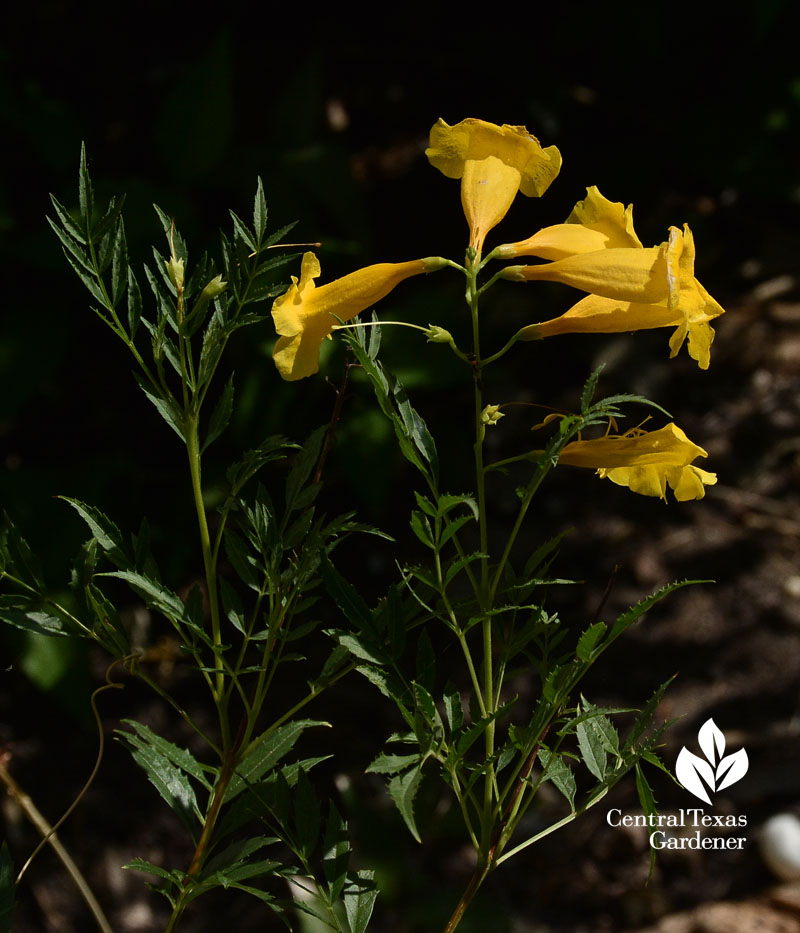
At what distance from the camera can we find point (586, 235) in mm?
616

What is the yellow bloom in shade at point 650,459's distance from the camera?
1.90ft

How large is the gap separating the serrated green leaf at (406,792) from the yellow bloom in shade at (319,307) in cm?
26

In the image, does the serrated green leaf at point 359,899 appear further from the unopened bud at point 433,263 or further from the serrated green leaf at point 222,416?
the unopened bud at point 433,263

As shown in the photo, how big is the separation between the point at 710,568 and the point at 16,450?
1581 mm

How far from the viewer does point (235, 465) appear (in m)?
0.59

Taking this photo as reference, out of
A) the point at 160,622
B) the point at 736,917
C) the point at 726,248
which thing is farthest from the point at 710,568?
the point at 160,622

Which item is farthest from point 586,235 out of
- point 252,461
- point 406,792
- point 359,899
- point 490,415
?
point 359,899

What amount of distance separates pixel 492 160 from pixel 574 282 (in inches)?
4.7

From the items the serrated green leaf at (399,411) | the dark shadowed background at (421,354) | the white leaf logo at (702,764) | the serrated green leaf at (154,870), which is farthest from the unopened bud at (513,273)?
the dark shadowed background at (421,354)

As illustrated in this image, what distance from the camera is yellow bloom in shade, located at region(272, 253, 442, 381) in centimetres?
61

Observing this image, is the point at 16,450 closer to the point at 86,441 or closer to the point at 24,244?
the point at 86,441

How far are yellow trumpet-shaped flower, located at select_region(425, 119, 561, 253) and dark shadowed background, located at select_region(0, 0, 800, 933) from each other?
1.08 metres

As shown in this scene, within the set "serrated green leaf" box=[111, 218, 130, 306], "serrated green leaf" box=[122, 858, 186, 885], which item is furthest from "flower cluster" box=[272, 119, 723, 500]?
"serrated green leaf" box=[122, 858, 186, 885]

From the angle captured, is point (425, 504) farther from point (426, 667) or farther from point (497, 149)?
point (497, 149)
